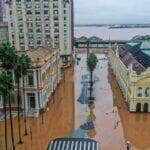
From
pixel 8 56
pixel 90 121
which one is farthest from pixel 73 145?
pixel 90 121

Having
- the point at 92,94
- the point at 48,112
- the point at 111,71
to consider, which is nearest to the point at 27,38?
the point at 111,71

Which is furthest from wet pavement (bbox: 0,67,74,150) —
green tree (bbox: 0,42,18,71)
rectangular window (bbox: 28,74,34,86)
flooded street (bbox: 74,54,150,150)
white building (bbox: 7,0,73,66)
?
white building (bbox: 7,0,73,66)

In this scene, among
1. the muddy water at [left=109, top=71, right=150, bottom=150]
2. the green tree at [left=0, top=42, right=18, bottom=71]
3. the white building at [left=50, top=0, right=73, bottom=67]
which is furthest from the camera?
the white building at [left=50, top=0, right=73, bottom=67]

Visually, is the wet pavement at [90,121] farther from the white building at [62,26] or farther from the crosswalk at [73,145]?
the white building at [62,26]

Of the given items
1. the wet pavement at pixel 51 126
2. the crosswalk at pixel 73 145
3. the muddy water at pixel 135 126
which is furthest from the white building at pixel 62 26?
the crosswalk at pixel 73 145

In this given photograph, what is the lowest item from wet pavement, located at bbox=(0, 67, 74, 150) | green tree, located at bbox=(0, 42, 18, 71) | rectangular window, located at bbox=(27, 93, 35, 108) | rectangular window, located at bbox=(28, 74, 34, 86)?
wet pavement, located at bbox=(0, 67, 74, 150)

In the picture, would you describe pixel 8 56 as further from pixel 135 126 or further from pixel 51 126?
pixel 135 126

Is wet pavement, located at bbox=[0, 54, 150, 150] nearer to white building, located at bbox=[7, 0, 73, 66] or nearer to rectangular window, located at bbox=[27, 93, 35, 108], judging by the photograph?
rectangular window, located at bbox=[27, 93, 35, 108]

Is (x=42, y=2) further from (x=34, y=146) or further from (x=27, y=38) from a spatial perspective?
(x=34, y=146)
